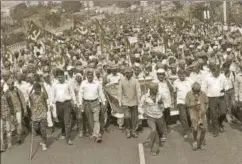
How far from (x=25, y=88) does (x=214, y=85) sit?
377 centimetres

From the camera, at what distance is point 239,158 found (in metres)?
8.83

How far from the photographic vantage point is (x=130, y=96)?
10.1 meters

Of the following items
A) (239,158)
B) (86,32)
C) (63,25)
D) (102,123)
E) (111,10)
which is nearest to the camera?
(239,158)

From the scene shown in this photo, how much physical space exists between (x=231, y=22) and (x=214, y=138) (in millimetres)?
11942

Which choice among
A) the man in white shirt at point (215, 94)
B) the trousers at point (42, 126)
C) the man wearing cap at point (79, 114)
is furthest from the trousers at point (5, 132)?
the man in white shirt at point (215, 94)

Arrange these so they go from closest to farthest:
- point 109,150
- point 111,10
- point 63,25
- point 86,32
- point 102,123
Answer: point 109,150
point 102,123
point 86,32
point 63,25
point 111,10

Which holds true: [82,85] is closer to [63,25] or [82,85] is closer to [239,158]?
[239,158]

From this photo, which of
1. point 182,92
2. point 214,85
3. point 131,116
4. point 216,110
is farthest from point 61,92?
point 216,110

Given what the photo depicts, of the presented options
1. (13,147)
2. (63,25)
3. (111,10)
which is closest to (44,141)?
(13,147)

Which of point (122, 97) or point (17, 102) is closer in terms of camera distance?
Result: point (17, 102)

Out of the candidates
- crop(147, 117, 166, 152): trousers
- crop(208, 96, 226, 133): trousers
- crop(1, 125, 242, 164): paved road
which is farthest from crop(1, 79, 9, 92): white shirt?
crop(208, 96, 226, 133): trousers

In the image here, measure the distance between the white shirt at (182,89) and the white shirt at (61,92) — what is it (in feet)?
6.83

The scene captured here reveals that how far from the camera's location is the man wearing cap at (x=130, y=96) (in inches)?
396

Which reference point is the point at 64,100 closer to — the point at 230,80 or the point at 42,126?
the point at 42,126
